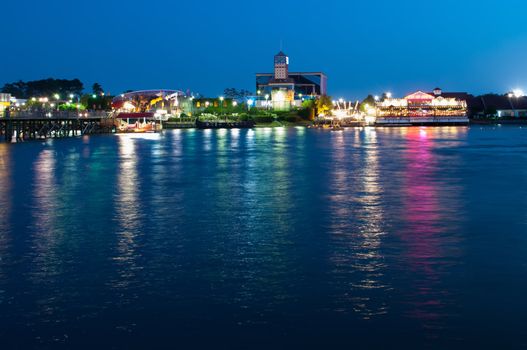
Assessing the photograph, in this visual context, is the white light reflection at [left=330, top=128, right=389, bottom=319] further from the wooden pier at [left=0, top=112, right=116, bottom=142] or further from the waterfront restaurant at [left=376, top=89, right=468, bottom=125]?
the waterfront restaurant at [left=376, top=89, right=468, bottom=125]

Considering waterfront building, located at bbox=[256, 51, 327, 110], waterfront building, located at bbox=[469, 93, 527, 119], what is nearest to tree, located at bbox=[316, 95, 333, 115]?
waterfront building, located at bbox=[256, 51, 327, 110]

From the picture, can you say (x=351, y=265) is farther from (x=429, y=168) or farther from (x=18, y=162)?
(x=18, y=162)

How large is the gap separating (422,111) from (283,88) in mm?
35463

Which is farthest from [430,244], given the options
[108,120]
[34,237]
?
[108,120]

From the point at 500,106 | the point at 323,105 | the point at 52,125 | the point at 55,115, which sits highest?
the point at 323,105

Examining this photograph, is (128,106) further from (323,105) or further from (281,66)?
(281,66)

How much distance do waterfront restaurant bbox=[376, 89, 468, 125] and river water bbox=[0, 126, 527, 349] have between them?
131990 mm

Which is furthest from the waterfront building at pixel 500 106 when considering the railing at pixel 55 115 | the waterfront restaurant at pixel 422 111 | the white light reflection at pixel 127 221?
the white light reflection at pixel 127 221

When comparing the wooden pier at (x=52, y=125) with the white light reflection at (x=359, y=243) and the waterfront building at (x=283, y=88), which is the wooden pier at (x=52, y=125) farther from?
the waterfront building at (x=283, y=88)

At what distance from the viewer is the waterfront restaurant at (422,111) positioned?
538 ft

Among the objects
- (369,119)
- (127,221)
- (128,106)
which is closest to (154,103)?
(128,106)

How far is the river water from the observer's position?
12.6 metres

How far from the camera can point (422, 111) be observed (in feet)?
552

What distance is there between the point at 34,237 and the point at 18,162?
31.5 m
